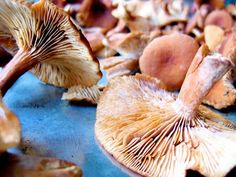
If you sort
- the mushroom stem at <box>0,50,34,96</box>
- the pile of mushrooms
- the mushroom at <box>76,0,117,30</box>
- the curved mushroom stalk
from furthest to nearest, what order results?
the mushroom at <box>76,0,117,30</box> → the mushroom stem at <box>0,50,34,96</box> → the pile of mushrooms → the curved mushroom stalk

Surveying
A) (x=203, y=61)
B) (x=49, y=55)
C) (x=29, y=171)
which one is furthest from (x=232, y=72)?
(x=29, y=171)

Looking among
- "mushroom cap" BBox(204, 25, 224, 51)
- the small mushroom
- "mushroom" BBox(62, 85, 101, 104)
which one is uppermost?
"mushroom cap" BBox(204, 25, 224, 51)

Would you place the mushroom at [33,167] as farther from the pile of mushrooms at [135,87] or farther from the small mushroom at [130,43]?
the small mushroom at [130,43]

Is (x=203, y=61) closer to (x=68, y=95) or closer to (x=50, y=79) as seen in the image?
(x=68, y=95)

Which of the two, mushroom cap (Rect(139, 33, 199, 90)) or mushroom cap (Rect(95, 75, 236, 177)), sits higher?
mushroom cap (Rect(139, 33, 199, 90))

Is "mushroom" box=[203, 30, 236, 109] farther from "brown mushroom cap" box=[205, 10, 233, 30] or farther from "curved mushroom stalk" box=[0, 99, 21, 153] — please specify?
"curved mushroom stalk" box=[0, 99, 21, 153]

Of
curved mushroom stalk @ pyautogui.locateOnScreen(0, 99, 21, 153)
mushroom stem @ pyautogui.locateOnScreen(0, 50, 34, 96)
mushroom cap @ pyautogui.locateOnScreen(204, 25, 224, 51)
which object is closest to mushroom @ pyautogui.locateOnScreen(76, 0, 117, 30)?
mushroom cap @ pyautogui.locateOnScreen(204, 25, 224, 51)

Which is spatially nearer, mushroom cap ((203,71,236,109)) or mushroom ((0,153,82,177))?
mushroom ((0,153,82,177))
